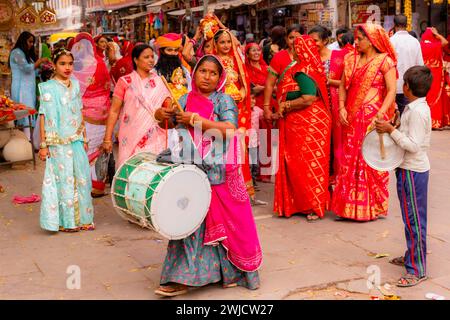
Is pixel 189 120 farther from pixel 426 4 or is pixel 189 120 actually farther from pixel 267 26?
pixel 267 26

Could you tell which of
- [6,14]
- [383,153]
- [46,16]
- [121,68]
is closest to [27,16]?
[6,14]

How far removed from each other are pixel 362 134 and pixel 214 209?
2.21 m

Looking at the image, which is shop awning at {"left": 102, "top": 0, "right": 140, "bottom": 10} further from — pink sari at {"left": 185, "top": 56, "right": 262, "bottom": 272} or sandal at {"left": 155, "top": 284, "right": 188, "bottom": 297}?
sandal at {"left": 155, "top": 284, "right": 188, "bottom": 297}

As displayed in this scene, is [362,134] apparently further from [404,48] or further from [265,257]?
[404,48]

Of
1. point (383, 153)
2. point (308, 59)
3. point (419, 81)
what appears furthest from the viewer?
point (308, 59)

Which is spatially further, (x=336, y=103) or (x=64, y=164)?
(x=336, y=103)

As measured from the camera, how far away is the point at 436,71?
10.7 m

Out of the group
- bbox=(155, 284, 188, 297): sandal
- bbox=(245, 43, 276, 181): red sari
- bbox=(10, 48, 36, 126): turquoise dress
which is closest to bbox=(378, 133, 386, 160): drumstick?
bbox=(155, 284, 188, 297): sandal

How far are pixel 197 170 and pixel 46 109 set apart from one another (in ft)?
7.46

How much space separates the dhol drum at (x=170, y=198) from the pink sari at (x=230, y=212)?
18cm

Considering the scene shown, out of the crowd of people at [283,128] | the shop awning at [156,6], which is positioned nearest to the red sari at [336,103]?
the crowd of people at [283,128]

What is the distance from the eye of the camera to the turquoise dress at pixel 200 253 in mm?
4031

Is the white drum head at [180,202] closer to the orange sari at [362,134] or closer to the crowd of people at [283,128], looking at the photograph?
the crowd of people at [283,128]

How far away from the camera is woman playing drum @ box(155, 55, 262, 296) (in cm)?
403
